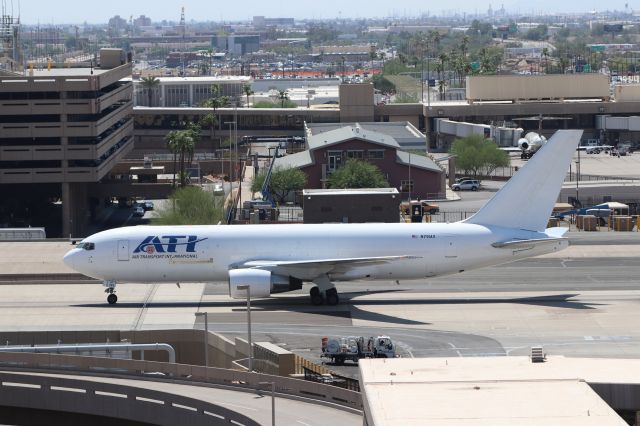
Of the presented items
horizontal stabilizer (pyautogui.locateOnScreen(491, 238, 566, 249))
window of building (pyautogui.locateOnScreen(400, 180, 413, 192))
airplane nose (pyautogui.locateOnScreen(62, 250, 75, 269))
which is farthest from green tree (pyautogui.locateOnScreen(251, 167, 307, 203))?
horizontal stabilizer (pyautogui.locateOnScreen(491, 238, 566, 249))

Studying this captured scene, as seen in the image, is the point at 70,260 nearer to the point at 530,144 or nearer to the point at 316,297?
the point at 316,297

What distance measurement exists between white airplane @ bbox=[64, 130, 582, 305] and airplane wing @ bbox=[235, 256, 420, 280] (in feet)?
0.16

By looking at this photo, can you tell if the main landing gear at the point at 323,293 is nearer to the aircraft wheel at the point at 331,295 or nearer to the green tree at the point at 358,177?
the aircraft wheel at the point at 331,295

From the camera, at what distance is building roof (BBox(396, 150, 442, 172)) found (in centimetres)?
12738

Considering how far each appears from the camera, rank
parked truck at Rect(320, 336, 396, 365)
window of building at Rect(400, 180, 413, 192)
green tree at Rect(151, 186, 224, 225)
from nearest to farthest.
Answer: parked truck at Rect(320, 336, 396, 365)
green tree at Rect(151, 186, 224, 225)
window of building at Rect(400, 180, 413, 192)

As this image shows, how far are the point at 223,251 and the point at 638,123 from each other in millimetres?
118913

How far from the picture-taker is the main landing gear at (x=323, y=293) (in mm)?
67812

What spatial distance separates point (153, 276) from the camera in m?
68.1

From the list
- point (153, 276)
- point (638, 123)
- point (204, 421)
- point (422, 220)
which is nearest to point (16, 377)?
point (204, 421)

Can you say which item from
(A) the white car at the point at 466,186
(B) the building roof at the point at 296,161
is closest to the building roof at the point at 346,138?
(B) the building roof at the point at 296,161

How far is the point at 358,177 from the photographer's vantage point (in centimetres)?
12256

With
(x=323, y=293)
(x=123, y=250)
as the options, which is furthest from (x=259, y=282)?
(x=123, y=250)

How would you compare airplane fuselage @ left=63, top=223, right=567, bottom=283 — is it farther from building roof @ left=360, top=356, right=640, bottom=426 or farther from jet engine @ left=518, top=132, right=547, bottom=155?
jet engine @ left=518, top=132, right=547, bottom=155

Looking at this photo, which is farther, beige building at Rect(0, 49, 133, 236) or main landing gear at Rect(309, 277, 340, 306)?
beige building at Rect(0, 49, 133, 236)
